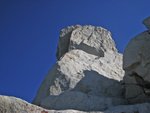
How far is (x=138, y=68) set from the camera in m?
24.5

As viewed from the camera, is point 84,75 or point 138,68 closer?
point 138,68

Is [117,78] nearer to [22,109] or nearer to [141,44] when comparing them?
[141,44]

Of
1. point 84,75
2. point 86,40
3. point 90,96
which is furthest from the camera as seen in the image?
point 86,40

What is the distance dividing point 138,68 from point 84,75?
4484mm

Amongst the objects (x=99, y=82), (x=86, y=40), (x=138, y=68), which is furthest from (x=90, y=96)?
(x=86, y=40)

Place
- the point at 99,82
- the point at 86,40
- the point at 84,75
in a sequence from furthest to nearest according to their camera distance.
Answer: the point at 86,40 < the point at 84,75 < the point at 99,82

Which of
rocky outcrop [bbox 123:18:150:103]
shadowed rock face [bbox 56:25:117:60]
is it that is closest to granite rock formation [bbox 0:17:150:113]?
rocky outcrop [bbox 123:18:150:103]

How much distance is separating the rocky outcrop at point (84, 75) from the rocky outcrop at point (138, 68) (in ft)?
3.42

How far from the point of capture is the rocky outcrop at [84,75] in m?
22.0

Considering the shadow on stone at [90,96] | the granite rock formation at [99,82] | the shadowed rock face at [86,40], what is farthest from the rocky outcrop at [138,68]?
the shadowed rock face at [86,40]

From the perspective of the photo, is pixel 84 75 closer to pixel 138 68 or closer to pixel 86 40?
pixel 138 68

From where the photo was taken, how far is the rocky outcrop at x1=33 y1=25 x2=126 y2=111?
22.0 m

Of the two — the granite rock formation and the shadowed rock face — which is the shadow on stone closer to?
the granite rock formation

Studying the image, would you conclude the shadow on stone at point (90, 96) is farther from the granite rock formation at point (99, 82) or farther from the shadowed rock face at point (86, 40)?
the shadowed rock face at point (86, 40)
